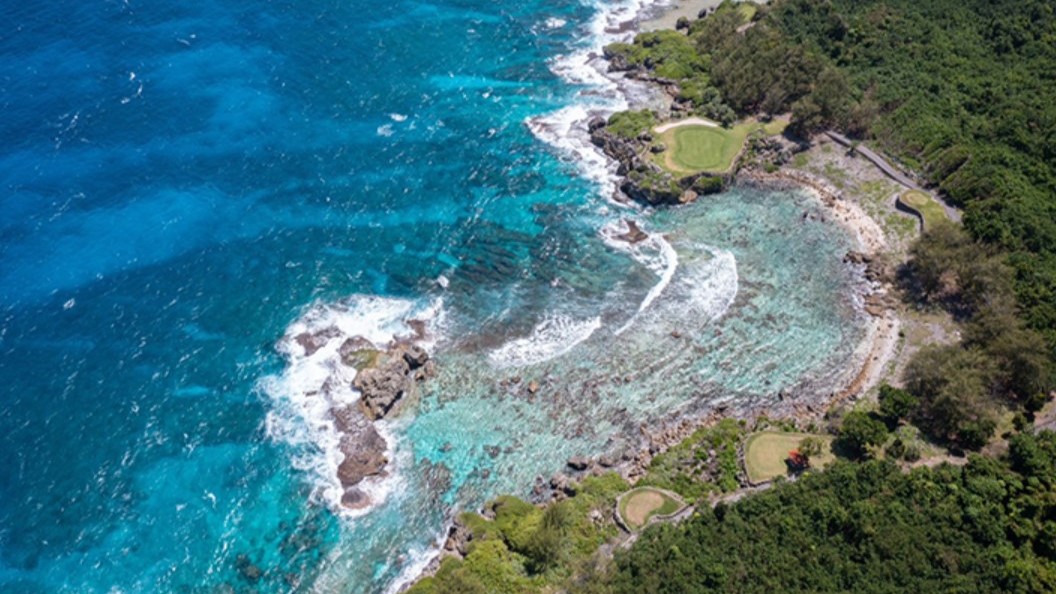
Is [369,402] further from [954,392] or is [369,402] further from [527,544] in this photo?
[954,392]

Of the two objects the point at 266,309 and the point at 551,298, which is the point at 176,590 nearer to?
the point at 266,309

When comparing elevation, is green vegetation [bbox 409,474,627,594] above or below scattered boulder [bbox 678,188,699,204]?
below

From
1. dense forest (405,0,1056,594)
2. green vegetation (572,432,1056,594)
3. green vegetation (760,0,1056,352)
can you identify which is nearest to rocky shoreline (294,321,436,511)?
dense forest (405,0,1056,594)

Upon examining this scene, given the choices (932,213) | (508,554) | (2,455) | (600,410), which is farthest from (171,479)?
(932,213)

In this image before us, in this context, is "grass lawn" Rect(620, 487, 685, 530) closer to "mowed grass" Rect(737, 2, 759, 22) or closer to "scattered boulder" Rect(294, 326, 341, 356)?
"scattered boulder" Rect(294, 326, 341, 356)

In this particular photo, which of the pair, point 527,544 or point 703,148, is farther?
point 703,148

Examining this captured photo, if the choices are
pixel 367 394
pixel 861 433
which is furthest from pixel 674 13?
pixel 367 394
